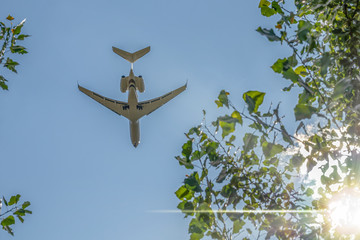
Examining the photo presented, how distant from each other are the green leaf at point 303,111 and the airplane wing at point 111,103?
39407mm

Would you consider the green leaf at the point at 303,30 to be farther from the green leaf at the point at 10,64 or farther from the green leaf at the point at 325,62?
the green leaf at the point at 10,64

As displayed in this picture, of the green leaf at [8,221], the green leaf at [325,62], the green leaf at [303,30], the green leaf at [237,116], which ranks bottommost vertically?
the green leaf at [8,221]

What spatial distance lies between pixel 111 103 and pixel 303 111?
40.6m

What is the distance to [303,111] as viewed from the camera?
296 centimetres

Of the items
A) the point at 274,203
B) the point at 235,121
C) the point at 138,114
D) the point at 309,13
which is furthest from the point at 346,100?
the point at 138,114

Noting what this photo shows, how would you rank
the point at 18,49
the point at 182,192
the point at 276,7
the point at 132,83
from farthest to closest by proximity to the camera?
the point at 132,83 → the point at 18,49 → the point at 182,192 → the point at 276,7

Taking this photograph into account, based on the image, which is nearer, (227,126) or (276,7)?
(227,126)

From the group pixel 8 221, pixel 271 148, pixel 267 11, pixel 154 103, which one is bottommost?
pixel 8 221

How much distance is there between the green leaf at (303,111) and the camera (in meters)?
2.93

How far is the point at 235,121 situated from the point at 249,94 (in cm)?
29

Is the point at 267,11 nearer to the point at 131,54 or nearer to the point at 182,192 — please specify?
the point at 182,192

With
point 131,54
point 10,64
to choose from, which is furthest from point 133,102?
point 10,64

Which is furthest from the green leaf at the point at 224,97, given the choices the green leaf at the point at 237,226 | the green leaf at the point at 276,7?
the green leaf at the point at 237,226

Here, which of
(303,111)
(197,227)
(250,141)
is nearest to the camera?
(303,111)
